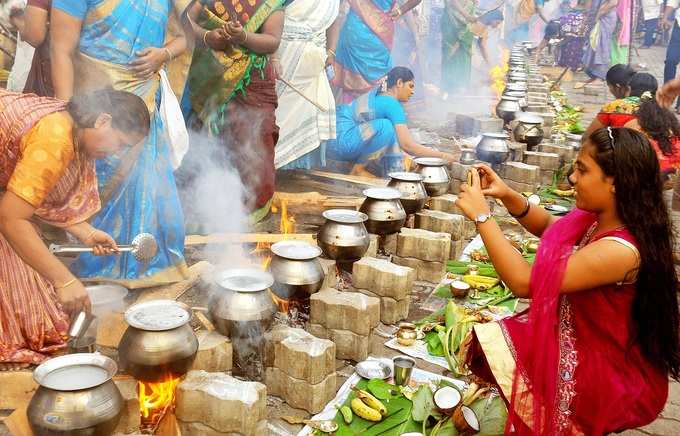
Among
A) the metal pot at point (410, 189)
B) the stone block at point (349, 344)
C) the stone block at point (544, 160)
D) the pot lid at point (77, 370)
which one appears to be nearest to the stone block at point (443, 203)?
the metal pot at point (410, 189)

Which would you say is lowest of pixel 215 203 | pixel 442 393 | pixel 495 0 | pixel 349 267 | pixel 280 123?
pixel 442 393

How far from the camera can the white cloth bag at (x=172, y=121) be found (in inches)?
158

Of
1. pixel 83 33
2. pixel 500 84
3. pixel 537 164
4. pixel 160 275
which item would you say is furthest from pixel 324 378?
pixel 500 84

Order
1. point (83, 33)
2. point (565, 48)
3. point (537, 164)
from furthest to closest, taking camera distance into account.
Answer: point (565, 48) < point (537, 164) < point (83, 33)

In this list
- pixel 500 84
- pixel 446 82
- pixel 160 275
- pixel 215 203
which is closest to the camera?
pixel 160 275

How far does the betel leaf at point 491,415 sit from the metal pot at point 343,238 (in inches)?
52.1

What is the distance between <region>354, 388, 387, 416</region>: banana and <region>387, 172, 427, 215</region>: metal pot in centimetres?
208

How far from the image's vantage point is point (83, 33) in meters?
3.46

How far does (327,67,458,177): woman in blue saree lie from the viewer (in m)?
6.68

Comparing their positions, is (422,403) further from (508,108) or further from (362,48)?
(508,108)

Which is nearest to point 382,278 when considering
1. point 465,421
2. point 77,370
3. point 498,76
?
point 465,421

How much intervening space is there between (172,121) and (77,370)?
6.44ft

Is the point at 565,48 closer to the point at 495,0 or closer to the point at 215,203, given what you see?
the point at 495,0

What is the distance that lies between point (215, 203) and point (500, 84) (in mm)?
11282
